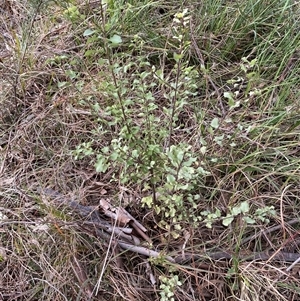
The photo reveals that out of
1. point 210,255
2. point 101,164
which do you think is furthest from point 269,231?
point 101,164

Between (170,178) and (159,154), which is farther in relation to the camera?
(159,154)

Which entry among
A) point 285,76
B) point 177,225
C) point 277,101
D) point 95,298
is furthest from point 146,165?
point 285,76

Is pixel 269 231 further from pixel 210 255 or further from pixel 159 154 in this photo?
pixel 159 154

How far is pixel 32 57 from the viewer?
2.04 m

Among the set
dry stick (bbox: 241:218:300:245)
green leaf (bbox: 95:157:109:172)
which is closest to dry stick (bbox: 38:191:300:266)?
dry stick (bbox: 241:218:300:245)

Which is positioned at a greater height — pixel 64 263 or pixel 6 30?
pixel 6 30

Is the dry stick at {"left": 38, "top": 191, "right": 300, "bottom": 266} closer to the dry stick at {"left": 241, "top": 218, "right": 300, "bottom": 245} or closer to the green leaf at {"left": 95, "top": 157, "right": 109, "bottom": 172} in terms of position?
the dry stick at {"left": 241, "top": 218, "right": 300, "bottom": 245}

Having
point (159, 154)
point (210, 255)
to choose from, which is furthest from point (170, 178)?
point (210, 255)

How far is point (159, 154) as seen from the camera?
140 cm

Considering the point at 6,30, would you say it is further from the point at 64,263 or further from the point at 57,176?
the point at 64,263

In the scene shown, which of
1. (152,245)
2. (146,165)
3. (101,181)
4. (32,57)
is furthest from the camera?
(32,57)

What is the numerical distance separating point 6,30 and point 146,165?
132 centimetres

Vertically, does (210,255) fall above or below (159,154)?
below

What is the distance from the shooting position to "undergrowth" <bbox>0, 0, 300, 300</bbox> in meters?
1.38
